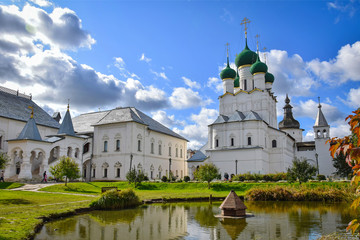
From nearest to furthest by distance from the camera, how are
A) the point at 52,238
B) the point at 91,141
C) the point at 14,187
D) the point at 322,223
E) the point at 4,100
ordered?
the point at 52,238 < the point at 322,223 < the point at 14,187 < the point at 4,100 < the point at 91,141

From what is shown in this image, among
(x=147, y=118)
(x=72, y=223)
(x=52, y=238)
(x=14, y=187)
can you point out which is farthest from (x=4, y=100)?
(x=52, y=238)

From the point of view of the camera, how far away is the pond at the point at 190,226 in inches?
408

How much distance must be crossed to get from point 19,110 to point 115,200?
1100 inches

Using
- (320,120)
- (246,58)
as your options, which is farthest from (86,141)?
(320,120)

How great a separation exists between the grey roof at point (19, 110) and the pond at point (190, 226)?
27.8 m

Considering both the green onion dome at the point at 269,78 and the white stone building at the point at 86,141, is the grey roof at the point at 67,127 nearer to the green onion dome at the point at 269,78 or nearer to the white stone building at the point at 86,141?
the white stone building at the point at 86,141

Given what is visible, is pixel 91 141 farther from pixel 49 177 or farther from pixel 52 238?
pixel 52 238

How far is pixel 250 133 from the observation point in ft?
147

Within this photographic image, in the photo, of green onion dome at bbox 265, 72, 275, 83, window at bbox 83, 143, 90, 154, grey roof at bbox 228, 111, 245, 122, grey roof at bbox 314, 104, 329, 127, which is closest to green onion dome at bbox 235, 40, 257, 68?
green onion dome at bbox 265, 72, 275, 83

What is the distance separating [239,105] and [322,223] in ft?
129

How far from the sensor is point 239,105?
50.9m

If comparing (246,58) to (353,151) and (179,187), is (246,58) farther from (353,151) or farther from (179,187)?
(353,151)

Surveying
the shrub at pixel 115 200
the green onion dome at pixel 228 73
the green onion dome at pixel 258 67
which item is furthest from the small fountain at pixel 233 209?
the green onion dome at pixel 228 73

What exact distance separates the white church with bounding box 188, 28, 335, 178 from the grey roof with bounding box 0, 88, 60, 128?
74.5 ft
